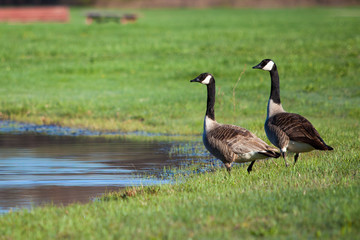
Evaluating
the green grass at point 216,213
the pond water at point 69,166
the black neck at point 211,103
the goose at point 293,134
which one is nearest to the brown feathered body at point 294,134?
the goose at point 293,134

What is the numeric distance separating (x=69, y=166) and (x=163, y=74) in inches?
604

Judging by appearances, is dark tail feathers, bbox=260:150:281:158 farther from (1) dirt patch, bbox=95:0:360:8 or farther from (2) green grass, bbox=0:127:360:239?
(1) dirt patch, bbox=95:0:360:8

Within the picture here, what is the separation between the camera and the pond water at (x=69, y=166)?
34.9 feet

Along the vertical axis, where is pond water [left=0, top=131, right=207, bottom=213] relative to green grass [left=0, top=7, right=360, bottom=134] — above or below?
above

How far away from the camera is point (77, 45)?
3703 cm

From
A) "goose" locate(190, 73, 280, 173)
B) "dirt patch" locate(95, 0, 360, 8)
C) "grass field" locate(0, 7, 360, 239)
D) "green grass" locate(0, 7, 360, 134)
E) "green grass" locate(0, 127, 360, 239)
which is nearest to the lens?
"green grass" locate(0, 127, 360, 239)

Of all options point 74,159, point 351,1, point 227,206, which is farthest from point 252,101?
point 351,1

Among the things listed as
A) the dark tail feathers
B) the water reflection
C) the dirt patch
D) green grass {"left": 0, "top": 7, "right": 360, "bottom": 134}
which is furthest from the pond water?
the dirt patch

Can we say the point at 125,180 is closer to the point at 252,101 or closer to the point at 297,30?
the point at 252,101

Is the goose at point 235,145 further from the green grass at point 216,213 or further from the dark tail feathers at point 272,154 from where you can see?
the green grass at point 216,213

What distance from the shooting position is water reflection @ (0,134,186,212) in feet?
34.9

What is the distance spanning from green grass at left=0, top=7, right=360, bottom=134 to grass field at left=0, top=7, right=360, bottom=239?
0.21 ft

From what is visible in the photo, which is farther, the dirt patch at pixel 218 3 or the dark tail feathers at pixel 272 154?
the dirt patch at pixel 218 3

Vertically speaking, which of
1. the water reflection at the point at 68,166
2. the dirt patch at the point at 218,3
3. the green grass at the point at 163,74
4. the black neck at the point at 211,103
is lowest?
the dirt patch at the point at 218,3
